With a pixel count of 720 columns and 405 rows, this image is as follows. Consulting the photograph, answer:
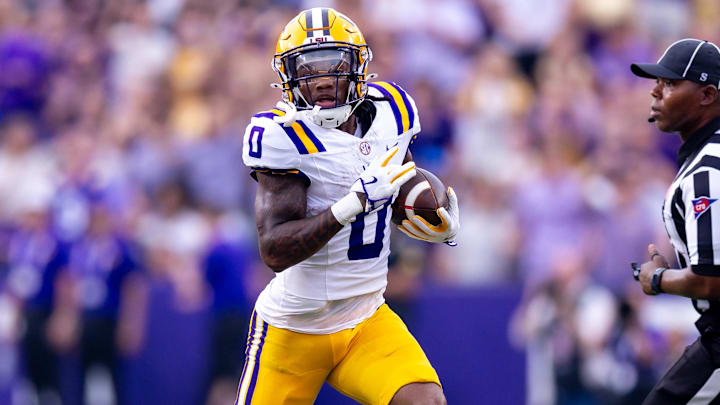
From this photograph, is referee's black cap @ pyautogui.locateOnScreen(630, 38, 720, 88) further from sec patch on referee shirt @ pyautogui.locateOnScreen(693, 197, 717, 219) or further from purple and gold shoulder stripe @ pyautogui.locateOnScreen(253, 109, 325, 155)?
purple and gold shoulder stripe @ pyautogui.locateOnScreen(253, 109, 325, 155)

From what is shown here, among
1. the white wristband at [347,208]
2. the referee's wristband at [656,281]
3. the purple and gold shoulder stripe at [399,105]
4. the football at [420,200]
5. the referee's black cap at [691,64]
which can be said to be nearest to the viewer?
the white wristband at [347,208]

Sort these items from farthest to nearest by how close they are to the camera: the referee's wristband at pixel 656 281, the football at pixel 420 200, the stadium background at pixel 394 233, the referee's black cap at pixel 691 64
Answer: the stadium background at pixel 394 233, the football at pixel 420 200, the referee's black cap at pixel 691 64, the referee's wristband at pixel 656 281

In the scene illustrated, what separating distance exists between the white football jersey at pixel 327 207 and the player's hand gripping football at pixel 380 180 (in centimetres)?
22

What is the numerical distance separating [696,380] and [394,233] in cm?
327

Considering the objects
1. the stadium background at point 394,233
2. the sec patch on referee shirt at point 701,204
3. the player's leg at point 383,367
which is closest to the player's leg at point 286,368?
the player's leg at point 383,367

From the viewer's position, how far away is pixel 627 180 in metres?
6.94

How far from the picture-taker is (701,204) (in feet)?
11.9

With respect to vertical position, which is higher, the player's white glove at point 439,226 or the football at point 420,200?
the football at point 420,200

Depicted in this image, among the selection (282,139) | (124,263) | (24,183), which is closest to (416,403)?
(282,139)

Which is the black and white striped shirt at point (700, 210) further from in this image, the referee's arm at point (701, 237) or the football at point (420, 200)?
the football at point (420, 200)

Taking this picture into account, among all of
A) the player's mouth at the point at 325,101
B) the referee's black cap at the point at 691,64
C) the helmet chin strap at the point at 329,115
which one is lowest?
the helmet chin strap at the point at 329,115

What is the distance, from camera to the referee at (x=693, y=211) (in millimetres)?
3635

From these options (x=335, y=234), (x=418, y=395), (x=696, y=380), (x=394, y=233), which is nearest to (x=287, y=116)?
(x=335, y=234)

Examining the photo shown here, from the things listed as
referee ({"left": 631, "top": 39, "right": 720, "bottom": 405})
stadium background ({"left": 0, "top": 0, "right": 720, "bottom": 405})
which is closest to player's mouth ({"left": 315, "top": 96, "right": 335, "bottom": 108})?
referee ({"left": 631, "top": 39, "right": 720, "bottom": 405})
